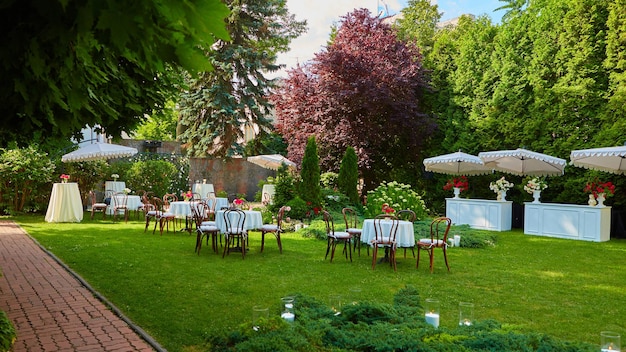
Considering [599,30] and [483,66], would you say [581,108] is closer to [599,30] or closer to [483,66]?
[599,30]

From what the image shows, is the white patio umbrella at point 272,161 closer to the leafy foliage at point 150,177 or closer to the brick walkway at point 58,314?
the leafy foliage at point 150,177

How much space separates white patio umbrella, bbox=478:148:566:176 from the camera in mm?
12094

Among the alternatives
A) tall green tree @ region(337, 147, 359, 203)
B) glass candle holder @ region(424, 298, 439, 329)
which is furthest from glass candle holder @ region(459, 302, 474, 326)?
tall green tree @ region(337, 147, 359, 203)

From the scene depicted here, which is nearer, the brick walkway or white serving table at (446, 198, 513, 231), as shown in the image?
the brick walkway

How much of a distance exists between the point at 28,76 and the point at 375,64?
1485 centimetres

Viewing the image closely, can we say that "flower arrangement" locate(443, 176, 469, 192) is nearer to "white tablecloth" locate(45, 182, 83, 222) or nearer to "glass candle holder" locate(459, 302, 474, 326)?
"glass candle holder" locate(459, 302, 474, 326)

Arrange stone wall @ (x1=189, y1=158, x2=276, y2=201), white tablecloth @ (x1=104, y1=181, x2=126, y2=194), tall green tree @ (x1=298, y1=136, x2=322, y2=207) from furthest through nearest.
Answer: stone wall @ (x1=189, y1=158, x2=276, y2=201) < white tablecloth @ (x1=104, y1=181, x2=126, y2=194) < tall green tree @ (x1=298, y1=136, x2=322, y2=207)

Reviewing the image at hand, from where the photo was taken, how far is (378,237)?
7.77m

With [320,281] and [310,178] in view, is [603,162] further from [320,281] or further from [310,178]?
[320,281]

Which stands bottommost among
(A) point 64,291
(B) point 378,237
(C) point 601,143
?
(A) point 64,291

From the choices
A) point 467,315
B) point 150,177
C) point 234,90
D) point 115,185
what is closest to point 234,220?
point 467,315

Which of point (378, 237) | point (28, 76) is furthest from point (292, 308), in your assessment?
point (378, 237)

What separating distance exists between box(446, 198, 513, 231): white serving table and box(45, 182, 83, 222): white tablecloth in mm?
10562

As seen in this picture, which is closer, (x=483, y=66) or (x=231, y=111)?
(x=483, y=66)
